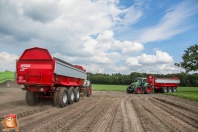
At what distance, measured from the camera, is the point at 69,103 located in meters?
12.2

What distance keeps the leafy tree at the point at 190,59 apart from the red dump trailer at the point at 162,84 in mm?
3481

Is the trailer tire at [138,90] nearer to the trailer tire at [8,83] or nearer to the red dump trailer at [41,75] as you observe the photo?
the red dump trailer at [41,75]

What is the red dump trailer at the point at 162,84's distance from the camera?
30073 millimetres

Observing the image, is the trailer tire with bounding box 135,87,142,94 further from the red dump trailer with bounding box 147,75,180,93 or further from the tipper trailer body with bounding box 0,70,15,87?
the tipper trailer body with bounding box 0,70,15,87

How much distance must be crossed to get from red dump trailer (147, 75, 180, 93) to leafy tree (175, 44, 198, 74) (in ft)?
11.4

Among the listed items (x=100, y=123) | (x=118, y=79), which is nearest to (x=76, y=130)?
(x=100, y=123)

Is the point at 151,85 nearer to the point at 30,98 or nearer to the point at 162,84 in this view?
the point at 162,84

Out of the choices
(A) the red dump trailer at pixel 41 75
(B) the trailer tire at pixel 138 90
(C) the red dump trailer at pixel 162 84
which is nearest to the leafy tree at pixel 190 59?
(C) the red dump trailer at pixel 162 84

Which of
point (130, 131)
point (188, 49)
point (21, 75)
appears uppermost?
point (188, 49)

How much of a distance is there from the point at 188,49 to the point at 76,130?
3460 centimetres

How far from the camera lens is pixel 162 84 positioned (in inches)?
1229

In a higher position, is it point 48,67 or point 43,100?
point 48,67

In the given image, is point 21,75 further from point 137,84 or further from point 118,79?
point 118,79

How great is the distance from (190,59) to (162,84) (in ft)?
26.7
